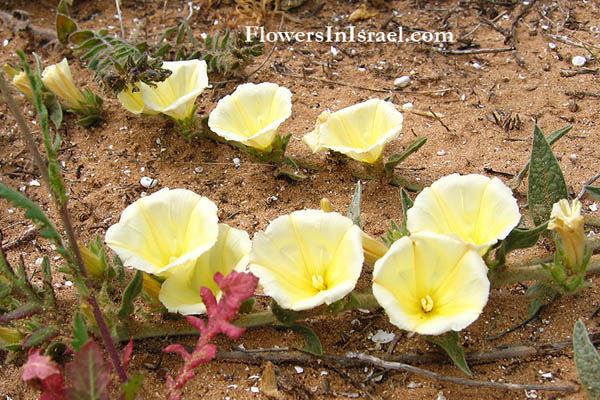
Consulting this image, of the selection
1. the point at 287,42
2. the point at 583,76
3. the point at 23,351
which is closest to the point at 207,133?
the point at 287,42

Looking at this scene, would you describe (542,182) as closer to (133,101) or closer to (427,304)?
(427,304)

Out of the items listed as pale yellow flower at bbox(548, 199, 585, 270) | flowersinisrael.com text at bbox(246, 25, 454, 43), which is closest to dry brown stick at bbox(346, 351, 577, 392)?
pale yellow flower at bbox(548, 199, 585, 270)

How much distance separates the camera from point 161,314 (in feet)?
8.86

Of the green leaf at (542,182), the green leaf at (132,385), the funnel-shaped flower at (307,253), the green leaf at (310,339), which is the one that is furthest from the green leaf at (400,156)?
the green leaf at (132,385)

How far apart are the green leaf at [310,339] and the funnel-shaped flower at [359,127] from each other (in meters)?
0.96

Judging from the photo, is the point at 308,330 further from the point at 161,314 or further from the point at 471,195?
the point at 471,195

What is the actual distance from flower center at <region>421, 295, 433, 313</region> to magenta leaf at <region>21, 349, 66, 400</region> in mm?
1270

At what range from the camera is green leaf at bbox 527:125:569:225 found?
2.70m

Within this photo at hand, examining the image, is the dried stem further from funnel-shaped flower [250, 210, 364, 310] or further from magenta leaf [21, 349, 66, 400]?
funnel-shaped flower [250, 210, 364, 310]

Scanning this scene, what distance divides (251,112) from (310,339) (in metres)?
1.34

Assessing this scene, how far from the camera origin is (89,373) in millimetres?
1978

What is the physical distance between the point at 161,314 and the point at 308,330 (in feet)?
2.17

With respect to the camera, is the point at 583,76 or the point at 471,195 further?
the point at 583,76

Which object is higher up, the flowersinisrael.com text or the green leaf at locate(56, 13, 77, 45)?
the green leaf at locate(56, 13, 77, 45)
